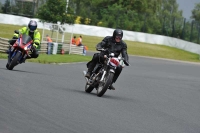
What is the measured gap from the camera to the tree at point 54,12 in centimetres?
4494

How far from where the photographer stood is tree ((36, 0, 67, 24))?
44938 mm

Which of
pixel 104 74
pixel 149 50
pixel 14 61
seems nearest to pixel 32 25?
pixel 14 61

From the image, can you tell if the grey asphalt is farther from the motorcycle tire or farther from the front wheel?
the motorcycle tire

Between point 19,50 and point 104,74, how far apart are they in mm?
5179

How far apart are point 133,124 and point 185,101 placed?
679 centimetres

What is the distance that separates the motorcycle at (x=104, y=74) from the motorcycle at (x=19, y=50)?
417 centimetres

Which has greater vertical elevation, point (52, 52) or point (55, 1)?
point (55, 1)

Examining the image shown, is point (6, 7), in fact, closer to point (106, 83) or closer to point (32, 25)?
point (32, 25)

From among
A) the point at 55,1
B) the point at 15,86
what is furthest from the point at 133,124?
the point at 55,1

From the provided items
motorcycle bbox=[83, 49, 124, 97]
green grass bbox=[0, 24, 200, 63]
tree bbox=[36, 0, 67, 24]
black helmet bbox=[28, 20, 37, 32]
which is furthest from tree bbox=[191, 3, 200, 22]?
motorcycle bbox=[83, 49, 124, 97]

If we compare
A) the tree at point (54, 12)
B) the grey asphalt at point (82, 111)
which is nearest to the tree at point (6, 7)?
the tree at point (54, 12)

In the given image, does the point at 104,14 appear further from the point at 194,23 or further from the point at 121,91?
the point at 121,91

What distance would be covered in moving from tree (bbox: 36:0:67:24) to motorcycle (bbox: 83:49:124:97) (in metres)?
28.6

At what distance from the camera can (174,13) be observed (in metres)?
136
